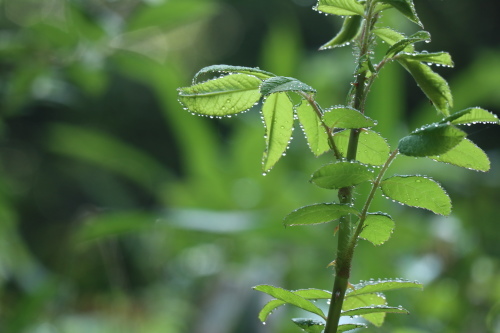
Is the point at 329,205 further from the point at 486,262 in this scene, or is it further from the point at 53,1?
the point at 53,1

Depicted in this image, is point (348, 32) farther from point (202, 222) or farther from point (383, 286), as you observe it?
point (202, 222)

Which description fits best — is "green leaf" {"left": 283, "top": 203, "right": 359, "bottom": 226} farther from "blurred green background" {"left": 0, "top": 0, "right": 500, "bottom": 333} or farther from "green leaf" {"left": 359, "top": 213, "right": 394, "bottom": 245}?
"blurred green background" {"left": 0, "top": 0, "right": 500, "bottom": 333}

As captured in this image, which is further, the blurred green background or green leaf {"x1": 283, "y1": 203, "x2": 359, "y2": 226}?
the blurred green background

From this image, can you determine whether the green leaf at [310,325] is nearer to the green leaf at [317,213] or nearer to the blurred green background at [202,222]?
the green leaf at [317,213]

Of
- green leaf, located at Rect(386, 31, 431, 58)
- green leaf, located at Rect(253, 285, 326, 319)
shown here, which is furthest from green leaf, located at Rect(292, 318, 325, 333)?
green leaf, located at Rect(386, 31, 431, 58)

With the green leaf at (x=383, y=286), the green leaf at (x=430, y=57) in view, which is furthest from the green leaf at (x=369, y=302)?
the green leaf at (x=430, y=57)

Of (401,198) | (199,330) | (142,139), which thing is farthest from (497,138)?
(401,198)
